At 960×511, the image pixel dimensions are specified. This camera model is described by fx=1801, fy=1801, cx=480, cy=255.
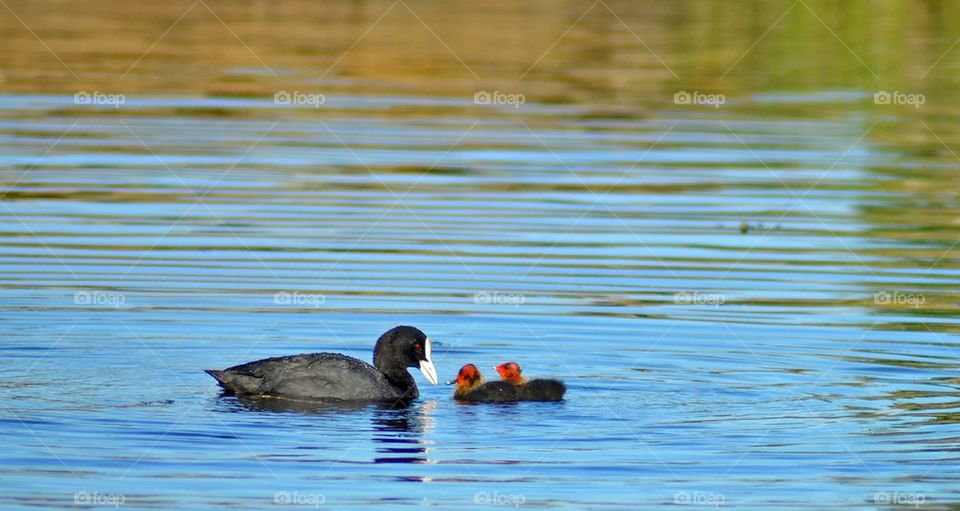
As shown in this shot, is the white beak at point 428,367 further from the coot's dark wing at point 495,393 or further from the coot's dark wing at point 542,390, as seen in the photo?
the coot's dark wing at point 542,390

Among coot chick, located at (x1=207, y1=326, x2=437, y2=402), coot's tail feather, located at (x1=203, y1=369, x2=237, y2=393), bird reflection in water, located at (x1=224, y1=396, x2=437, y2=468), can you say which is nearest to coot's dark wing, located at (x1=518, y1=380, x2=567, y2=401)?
bird reflection in water, located at (x1=224, y1=396, x2=437, y2=468)

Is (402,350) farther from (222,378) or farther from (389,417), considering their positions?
(222,378)

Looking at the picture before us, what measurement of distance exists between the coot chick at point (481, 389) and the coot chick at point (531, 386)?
0.08 meters

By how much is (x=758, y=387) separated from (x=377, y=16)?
27844 mm

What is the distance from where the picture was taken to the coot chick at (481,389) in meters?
12.6

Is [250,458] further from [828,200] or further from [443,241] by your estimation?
[828,200]

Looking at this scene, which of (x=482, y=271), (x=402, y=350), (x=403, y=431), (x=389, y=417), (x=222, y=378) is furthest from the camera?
(x=482, y=271)

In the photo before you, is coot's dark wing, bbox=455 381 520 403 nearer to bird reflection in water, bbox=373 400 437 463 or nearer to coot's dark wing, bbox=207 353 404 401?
bird reflection in water, bbox=373 400 437 463

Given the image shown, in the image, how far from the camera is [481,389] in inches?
497

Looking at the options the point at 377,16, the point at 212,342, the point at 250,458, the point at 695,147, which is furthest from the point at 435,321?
the point at 377,16

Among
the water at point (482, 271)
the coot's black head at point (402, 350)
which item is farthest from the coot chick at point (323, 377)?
Answer: the water at point (482, 271)

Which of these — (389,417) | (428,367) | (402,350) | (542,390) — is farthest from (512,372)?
(389,417)

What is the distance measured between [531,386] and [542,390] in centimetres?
8

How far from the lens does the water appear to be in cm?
1059
